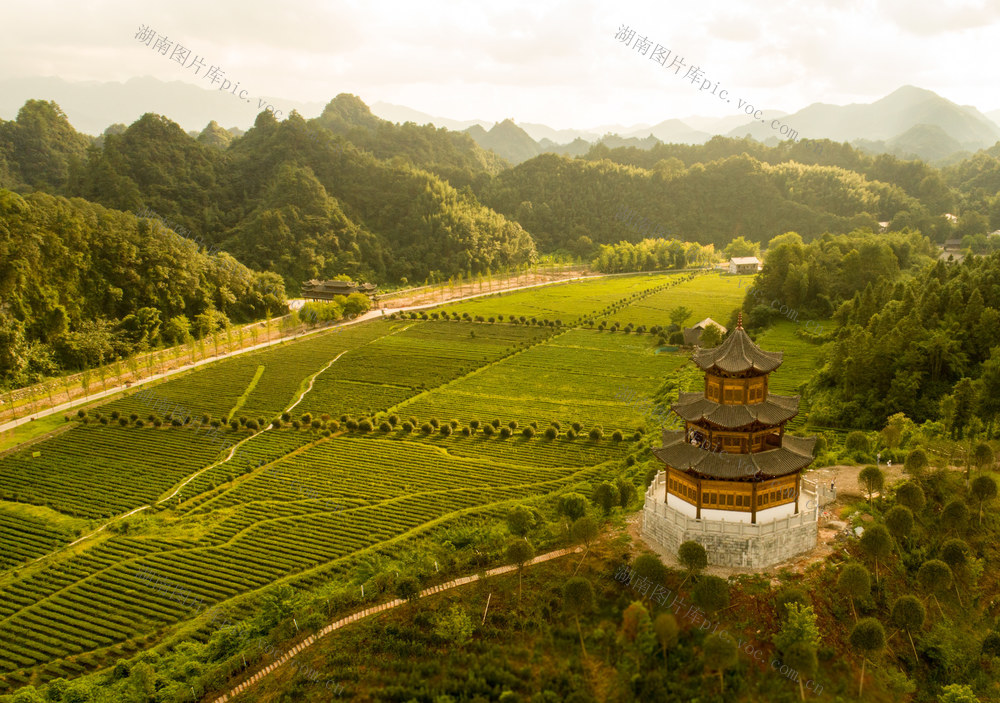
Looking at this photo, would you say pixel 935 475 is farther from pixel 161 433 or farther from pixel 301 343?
pixel 301 343

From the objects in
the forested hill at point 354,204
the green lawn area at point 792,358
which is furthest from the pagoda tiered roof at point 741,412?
the forested hill at point 354,204

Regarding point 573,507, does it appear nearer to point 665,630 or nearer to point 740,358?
point 665,630

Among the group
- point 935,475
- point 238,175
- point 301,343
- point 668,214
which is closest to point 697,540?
point 935,475

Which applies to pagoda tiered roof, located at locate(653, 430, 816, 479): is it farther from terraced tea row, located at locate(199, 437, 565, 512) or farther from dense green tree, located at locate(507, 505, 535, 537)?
terraced tea row, located at locate(199, 437, 565, 512)

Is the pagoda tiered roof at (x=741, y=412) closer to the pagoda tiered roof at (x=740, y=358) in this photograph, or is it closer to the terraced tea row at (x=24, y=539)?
the pagoda tiered roof at (x=740, y=358)

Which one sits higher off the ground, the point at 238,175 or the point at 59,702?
the point at 238,175
